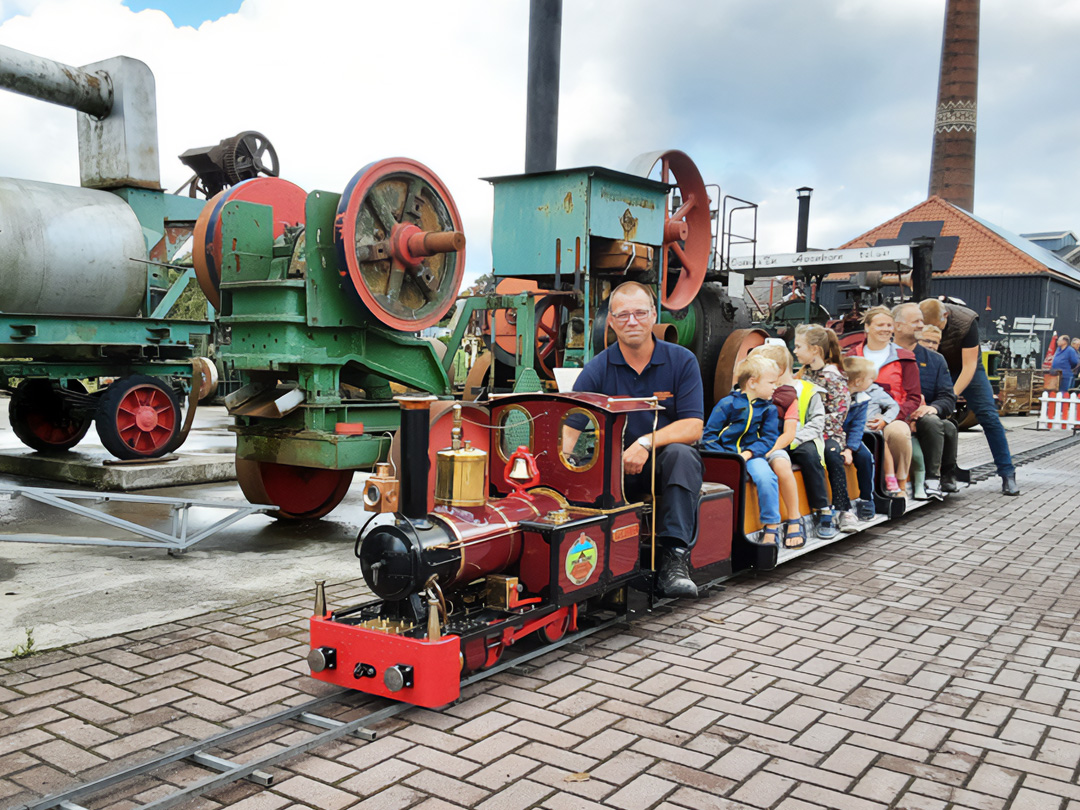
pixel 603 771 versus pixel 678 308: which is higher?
pixel 678 308

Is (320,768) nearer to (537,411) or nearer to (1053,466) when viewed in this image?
(537,411)

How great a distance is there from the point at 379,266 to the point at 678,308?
5535 mm

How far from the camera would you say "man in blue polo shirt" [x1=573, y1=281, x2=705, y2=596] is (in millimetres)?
4438

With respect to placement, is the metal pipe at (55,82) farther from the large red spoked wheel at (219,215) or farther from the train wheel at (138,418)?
the large red spoked wheel at (219,215)

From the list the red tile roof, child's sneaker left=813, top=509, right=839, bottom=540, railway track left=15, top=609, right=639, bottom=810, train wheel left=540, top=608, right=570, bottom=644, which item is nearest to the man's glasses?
train wheel left=540, top=608, right=570, bottom=644

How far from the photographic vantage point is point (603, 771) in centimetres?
283

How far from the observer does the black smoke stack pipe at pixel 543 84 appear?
12586mm

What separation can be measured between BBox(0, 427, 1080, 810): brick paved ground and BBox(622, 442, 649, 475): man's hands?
31.2 inches

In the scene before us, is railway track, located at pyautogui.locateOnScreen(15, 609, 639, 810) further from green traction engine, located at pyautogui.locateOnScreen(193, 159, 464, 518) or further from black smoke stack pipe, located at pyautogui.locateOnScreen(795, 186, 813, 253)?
black smoke stack pipe, located at pyautogui.locateOnScreen(795, 186, 813, 253)

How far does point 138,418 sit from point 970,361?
782 cm

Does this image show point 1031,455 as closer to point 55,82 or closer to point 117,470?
point 117,470

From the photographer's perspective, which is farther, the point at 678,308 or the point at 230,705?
the point at 678,308

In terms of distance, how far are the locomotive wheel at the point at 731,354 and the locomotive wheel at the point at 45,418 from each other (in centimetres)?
716

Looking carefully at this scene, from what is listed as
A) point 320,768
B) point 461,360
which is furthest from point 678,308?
point 320,768
